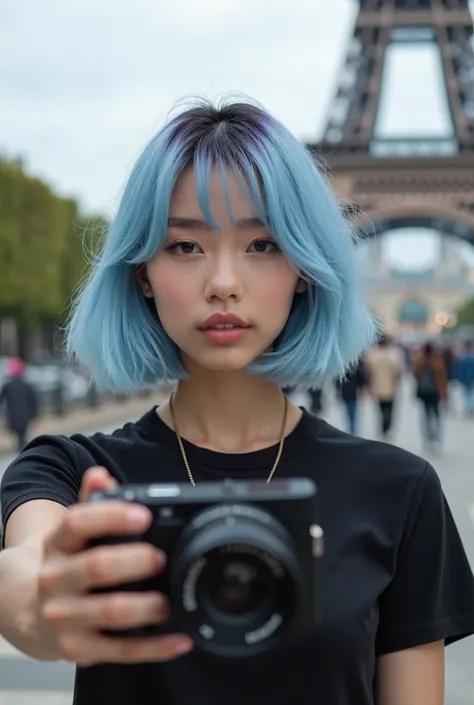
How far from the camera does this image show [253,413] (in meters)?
1.89

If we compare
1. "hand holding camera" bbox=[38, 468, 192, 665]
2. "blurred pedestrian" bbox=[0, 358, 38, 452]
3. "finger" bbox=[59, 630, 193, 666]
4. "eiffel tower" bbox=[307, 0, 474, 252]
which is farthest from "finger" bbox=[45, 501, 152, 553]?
"eiffel tower" bbox=[307, 0, 474, 252]

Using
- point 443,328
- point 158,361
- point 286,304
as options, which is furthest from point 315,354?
point 443,328

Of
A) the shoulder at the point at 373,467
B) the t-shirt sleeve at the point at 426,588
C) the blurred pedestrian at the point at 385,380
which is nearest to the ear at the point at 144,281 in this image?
the shoulder at the point at 373,467

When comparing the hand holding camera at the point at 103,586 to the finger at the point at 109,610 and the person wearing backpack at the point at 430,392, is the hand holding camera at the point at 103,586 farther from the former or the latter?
the person wearing backpack at the point at 430,392

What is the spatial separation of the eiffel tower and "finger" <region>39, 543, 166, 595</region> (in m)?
49.3

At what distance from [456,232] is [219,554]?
56.0 metres

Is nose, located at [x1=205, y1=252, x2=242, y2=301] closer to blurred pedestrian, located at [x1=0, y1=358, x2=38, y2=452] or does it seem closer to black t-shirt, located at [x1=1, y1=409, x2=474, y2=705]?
black t-shirt, located at [x1=1, y1=409, x2=474, y2=705]

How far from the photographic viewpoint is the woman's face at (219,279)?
1.69 metres

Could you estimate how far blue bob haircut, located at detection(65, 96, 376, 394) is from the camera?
5.63 ft

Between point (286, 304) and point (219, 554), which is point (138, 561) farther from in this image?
point (286, 304)

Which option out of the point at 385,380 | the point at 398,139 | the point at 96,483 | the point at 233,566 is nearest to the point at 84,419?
the point at 385,380

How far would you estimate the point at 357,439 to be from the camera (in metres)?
1.86

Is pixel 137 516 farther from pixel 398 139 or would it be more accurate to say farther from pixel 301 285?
pixel 398 139

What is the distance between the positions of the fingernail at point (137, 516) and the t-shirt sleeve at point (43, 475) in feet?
1.56
